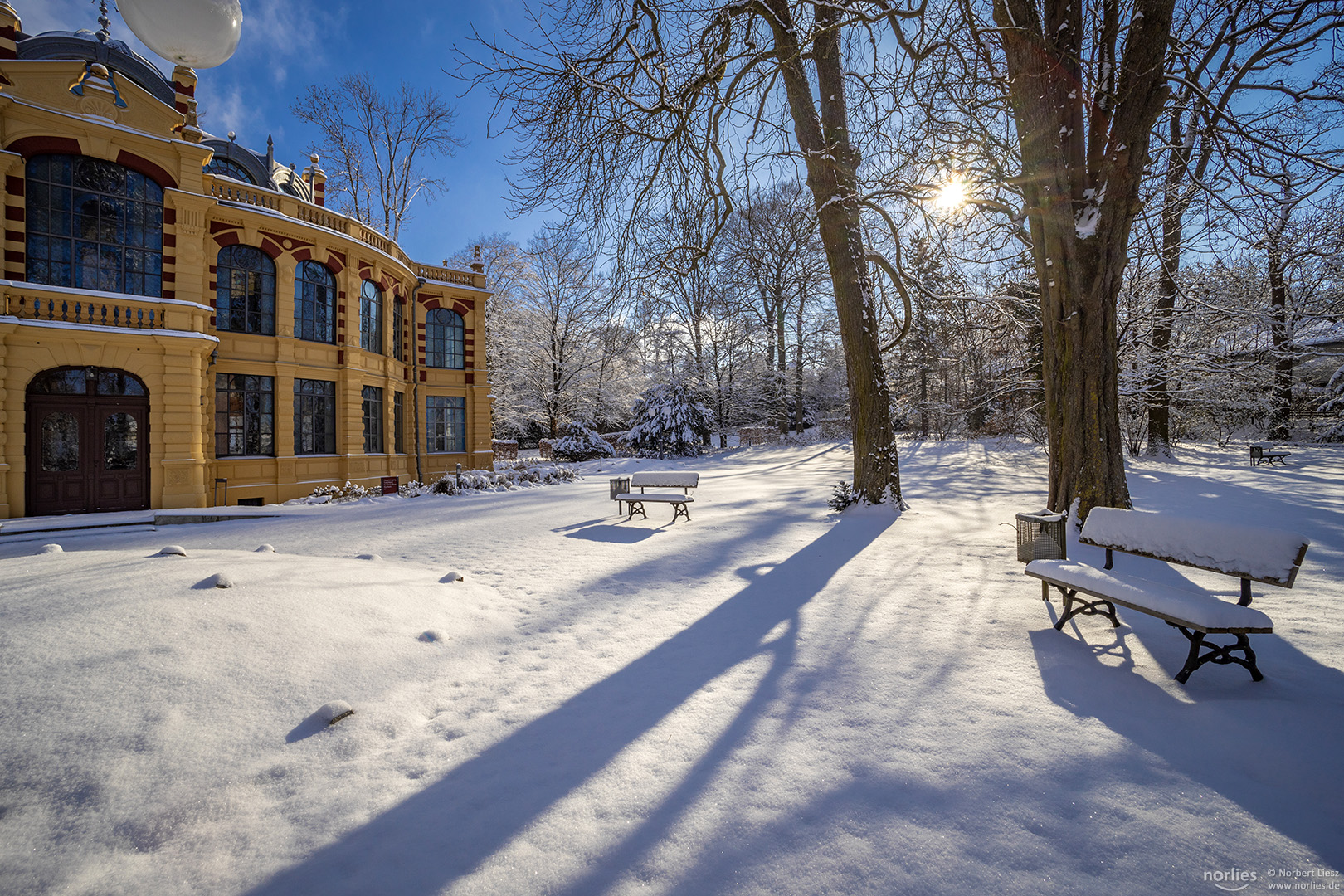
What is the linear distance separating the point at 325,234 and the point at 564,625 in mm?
15041

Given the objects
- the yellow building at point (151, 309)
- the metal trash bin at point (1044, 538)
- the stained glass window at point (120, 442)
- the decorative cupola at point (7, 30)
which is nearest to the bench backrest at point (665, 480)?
the metal trash bin at point (1044, 538)

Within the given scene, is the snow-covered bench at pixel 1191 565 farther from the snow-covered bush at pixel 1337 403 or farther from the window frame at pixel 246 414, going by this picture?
the snow-covered bush at pixel 1337 403

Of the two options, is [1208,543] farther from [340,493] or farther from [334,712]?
[340,493]

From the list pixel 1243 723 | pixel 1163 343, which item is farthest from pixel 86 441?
pixel 1163 343

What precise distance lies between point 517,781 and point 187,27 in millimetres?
4386

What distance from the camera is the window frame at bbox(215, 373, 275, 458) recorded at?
13.2 metres

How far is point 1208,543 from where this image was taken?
12.5 ft

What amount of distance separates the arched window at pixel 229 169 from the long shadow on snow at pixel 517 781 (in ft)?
67.0

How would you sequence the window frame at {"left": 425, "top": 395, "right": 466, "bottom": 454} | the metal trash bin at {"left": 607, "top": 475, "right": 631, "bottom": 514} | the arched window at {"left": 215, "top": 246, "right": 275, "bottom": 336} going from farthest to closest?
the window frame at {"left": 425, "top": 395, "right": 466, "bottom": 454} < the arched window at {"left": 215, "top": 246, "right": 275, "bottom": 336} < the metal trash bin at {"left": 607, "top": 475, "right": 631, "bottom": 514}

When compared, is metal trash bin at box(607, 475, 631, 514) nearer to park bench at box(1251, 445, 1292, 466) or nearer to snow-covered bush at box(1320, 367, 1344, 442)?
park bench at box(1251, 445, 1292, 466)

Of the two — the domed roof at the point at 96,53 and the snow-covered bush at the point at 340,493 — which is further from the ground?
the domed roof at the point at 96,53

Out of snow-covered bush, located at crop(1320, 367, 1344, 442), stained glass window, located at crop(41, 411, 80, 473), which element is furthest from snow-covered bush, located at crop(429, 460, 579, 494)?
snow-covered bush, located at crop(1320, 367, 1344, 442)

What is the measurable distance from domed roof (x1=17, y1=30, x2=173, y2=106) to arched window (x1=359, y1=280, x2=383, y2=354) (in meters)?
5.87

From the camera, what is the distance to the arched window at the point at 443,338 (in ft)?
65.7
